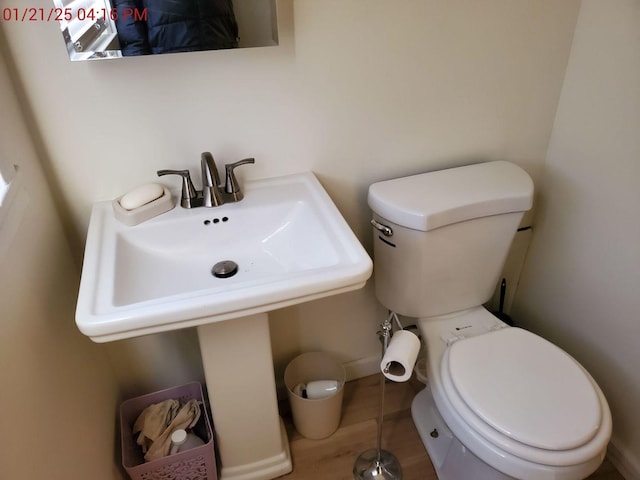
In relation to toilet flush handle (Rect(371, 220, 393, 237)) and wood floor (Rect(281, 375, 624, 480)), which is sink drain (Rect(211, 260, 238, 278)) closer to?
toilet flush handle (Rect(371, 220, 393, 237))

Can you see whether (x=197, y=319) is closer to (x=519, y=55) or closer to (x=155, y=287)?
(x=155, y=287)

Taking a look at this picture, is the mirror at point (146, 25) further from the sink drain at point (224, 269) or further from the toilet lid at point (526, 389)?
the toilet lid at point (526, 389)

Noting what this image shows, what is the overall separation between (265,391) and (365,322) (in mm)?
506

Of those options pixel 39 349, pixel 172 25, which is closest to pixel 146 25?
pixel 172 25

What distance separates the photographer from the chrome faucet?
45.9 inches

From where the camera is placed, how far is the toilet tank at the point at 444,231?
1.26 m

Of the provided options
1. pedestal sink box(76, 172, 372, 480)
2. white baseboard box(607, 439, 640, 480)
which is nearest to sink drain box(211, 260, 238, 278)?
pedestal sink box(76, 172, 372, 480)

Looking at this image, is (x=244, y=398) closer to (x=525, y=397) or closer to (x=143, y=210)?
(x=143, y=210)

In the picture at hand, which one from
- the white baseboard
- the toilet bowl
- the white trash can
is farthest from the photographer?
the white trash can

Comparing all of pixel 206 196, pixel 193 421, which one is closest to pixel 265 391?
pixel 193 421

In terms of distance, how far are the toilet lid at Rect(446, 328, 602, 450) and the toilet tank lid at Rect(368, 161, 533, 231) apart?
36cm

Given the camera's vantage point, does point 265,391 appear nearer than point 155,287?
No

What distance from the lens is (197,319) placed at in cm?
89
